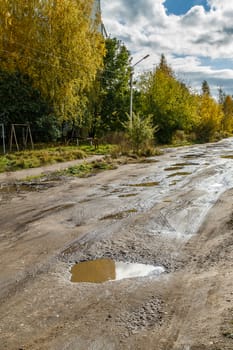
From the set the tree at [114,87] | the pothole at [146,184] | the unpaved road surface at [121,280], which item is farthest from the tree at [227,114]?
the unpaved road surface at [121,280]

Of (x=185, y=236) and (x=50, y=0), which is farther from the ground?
(x=50, y=0)

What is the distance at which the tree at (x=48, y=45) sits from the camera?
24.3 meters

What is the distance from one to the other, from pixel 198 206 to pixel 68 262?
4362 mm

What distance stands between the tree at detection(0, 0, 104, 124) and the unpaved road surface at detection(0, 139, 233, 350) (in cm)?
1641

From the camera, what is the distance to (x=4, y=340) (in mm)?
3365

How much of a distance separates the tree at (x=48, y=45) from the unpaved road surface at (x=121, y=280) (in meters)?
16.4

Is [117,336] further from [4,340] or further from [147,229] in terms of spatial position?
[147,229]

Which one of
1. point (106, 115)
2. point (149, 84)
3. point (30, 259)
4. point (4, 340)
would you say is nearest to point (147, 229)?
point (30, 259)

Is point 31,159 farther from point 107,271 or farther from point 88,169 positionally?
point 107,271

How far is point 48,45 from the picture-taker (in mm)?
24766

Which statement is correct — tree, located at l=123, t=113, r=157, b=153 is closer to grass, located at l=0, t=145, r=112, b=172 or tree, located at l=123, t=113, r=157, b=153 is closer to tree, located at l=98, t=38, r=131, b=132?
grass, located at l=0, t=145, r=112, b=172

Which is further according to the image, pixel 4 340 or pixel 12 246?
pixel 12 246

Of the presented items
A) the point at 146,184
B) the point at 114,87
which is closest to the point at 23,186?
the point at 146,184

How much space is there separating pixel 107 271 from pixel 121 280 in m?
0.40
